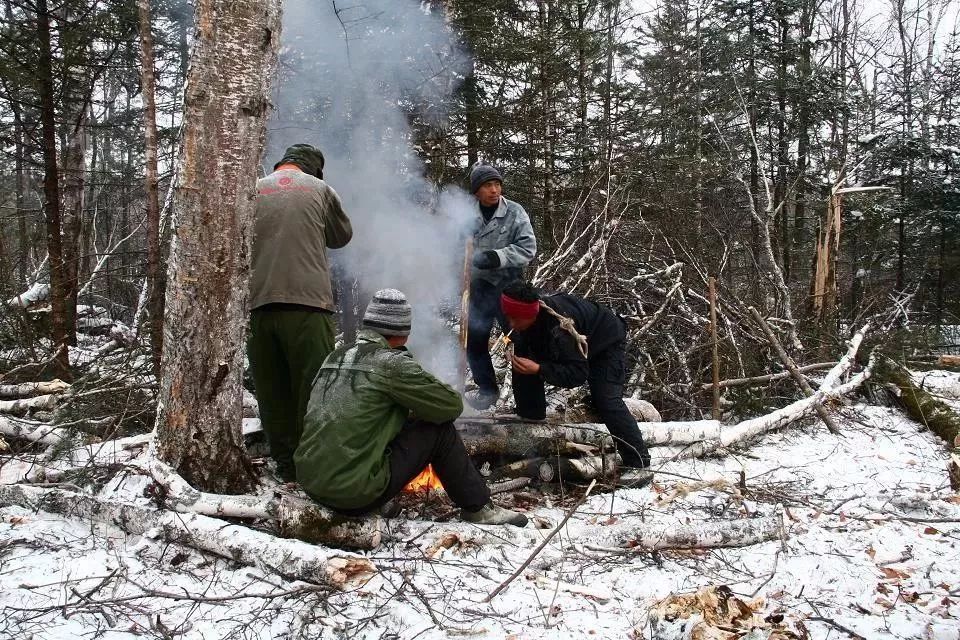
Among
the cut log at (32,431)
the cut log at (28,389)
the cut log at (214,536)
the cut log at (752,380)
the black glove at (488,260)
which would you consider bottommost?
the cut log at (214,536)

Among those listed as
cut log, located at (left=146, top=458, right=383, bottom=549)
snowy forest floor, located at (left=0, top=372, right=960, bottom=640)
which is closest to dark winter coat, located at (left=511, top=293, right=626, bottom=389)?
snowy forest floor, located at (left=0, top=372, right=960, bottom=640)

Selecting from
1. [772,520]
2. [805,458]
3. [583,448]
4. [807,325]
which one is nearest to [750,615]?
[772,520]

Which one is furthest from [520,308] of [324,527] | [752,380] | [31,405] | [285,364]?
[31,405]

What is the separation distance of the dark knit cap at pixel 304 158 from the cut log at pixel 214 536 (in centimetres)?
230

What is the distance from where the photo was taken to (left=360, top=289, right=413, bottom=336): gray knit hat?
3.35m

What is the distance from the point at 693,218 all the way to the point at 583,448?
8.75m

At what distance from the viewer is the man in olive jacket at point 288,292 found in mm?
3854

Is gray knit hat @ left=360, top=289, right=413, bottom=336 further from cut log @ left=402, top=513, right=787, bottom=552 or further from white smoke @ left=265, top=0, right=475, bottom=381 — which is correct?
white smoke @ left=265, top=0, right=475, bottom=381

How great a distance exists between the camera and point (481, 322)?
5.31 metres

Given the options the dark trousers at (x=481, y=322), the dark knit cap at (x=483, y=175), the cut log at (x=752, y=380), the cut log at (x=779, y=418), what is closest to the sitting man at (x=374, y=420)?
the dark trousers at (x=481, y=322)

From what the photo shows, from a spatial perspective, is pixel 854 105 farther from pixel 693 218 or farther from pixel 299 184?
pixel 299 184

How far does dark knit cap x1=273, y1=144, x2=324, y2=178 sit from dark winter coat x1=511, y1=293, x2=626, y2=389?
1845mm

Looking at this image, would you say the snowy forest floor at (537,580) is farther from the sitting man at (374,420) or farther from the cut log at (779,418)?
the cut log at (779,418)

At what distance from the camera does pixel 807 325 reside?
343 inches
